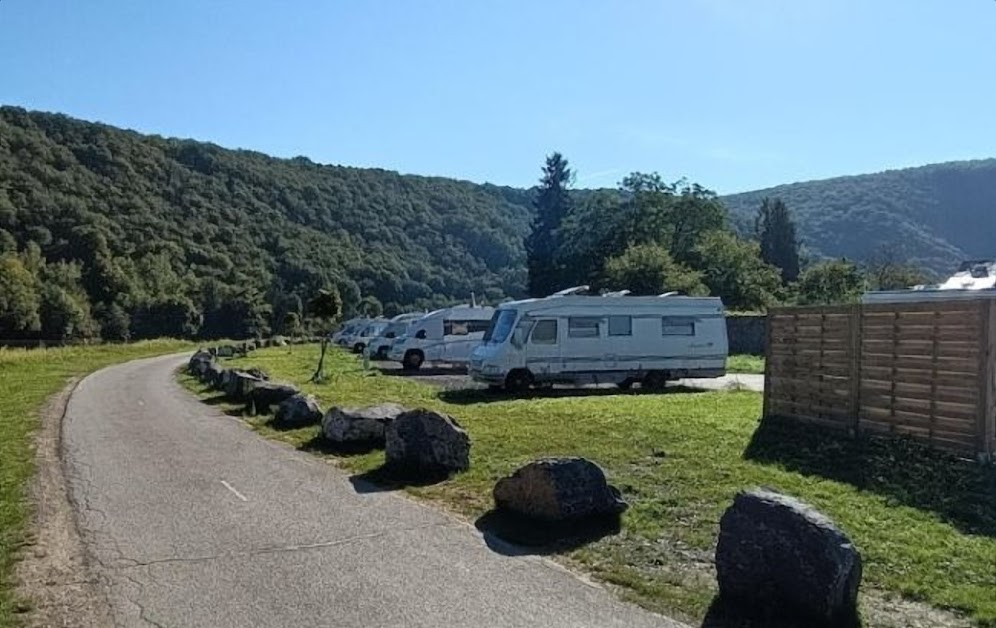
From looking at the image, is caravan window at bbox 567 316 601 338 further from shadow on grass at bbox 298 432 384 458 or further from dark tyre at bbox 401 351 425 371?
dark tyre at bbox 401 351 425 371

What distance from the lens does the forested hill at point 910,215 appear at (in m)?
98.8

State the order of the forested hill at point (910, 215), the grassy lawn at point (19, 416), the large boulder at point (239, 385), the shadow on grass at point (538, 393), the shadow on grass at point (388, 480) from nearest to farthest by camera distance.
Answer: the grassy lawn at point (19, 416) < the shadow on grass at point (388, 480) < the shadow on grass at point (538, 393) < the large boulder at point (239, 385) < the forested hill at point (910, 215)

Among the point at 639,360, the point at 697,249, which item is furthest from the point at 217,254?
the point at 639,360

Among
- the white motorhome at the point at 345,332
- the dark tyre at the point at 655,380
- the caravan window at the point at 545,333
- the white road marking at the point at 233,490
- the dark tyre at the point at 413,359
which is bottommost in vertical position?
the white motorhome at the point at 345,332

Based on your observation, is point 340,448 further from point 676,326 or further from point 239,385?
point 676,326

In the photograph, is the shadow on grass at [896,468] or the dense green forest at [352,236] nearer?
the shadow on grass at [896,468]

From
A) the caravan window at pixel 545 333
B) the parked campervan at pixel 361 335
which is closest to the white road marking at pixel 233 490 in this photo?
the caravan window at pixel 545 333

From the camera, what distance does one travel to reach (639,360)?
74.3 feet

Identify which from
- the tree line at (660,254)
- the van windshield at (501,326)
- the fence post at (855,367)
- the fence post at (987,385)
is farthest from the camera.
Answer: the tree line at (660,254)

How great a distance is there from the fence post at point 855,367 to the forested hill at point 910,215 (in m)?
89.0

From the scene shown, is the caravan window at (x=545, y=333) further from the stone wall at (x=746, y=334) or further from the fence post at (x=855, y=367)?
the stone wall at (x=746, y=334)

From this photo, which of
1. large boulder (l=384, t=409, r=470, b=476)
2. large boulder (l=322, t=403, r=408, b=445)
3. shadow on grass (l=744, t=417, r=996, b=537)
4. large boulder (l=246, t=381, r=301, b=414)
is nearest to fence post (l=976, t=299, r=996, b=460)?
shadow on grass (l=744, t=417, r=996, b=537)

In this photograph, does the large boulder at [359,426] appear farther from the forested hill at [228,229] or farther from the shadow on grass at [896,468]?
the forested hill at [228,229]

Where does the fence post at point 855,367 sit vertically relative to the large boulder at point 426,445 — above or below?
above
